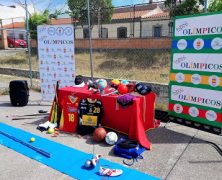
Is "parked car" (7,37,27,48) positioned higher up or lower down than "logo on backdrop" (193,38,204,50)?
higher up

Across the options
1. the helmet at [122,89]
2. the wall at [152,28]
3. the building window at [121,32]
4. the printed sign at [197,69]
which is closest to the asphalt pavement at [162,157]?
the printed sign at [197,69]

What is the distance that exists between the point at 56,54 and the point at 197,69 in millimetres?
4356

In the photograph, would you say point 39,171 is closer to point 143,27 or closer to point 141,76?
point 141,76

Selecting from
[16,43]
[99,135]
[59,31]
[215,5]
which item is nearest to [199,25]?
[99,135]

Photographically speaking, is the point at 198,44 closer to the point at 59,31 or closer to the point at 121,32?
the point at 59,31

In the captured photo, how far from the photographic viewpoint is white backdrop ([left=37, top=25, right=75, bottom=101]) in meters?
7.60

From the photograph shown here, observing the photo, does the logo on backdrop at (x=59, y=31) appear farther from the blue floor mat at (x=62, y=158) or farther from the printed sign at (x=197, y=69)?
the printed sign at (x=197, y=69)

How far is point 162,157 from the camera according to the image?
14.9 feet

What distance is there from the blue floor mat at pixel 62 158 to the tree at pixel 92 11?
14.6m

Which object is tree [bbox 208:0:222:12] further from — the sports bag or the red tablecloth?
the sports bag

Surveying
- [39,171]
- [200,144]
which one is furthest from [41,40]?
[200,144]

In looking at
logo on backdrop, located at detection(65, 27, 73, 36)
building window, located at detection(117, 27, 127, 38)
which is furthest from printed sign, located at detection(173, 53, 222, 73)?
building window, located at detection(117, 27, 127, 38)

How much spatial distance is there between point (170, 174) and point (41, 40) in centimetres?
566

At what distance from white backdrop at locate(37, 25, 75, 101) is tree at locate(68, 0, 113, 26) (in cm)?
1141
